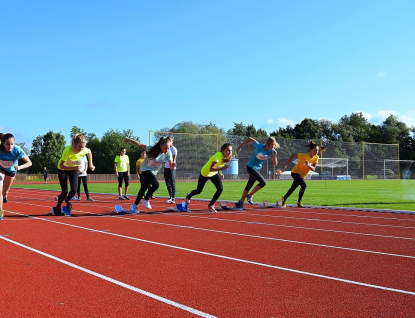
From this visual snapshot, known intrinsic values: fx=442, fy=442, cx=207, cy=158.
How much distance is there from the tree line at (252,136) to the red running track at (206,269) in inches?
2476

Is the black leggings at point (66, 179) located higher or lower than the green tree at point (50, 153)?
lower

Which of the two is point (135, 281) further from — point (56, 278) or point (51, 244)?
point (51, 244)

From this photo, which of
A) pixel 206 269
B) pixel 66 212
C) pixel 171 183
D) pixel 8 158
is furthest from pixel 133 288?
pixel 171 183

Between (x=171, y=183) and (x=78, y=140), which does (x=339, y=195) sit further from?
(x=78, y=140)

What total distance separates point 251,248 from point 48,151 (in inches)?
3078

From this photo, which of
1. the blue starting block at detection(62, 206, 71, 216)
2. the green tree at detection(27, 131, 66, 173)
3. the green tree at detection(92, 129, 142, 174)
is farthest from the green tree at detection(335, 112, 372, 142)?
the blue starting block at detection(62, 206, 71, 216)

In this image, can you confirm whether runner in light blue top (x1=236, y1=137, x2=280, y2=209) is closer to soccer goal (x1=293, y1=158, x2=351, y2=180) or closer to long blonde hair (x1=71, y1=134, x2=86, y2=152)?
long blonde hair (x1=71, y1=134, x2=86, y2=152)

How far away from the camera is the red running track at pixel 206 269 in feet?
11.4

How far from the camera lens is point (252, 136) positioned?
84.4m

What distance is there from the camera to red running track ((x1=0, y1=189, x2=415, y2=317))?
3.48 m

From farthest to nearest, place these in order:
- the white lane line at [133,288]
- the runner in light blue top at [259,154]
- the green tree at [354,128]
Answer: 1. the green tree at [354,128]
2. the runner in light blue top at [259,154]
3. the white lane line at [133,288]

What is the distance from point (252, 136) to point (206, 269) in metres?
80.3

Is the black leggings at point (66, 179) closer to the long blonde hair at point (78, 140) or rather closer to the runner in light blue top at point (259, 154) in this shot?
the long blonde hair at point (78, 140)

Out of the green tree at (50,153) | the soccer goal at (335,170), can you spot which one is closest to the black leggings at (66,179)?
the soccer goal at (335,170)
